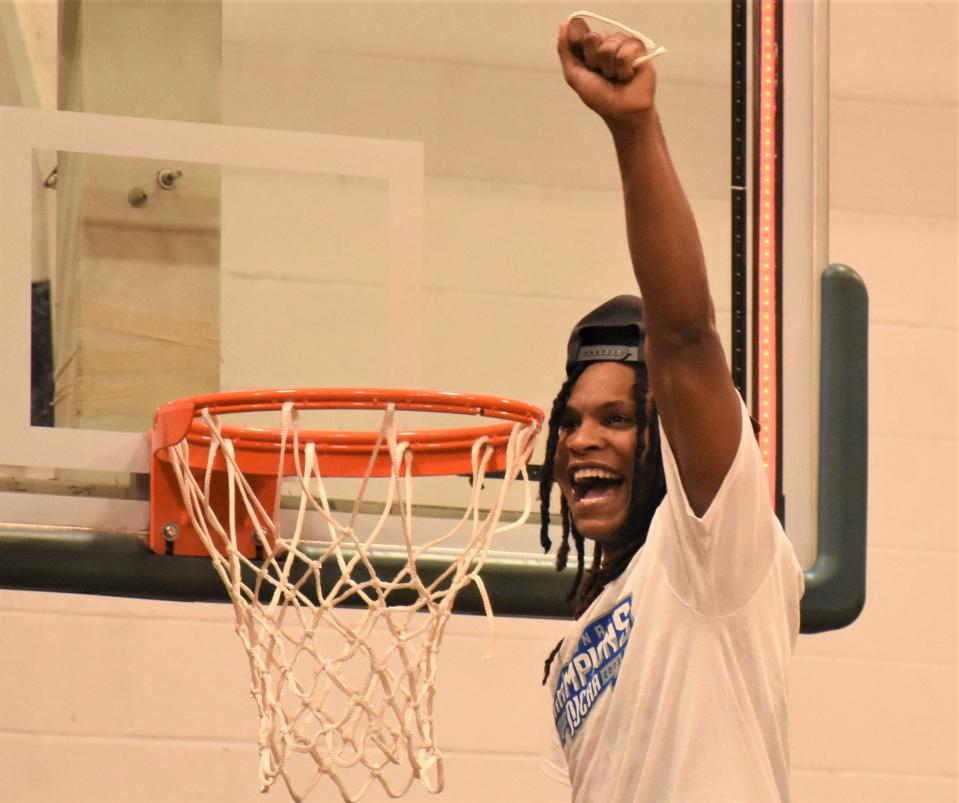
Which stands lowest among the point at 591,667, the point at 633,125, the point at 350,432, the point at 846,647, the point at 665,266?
the point at 846,647

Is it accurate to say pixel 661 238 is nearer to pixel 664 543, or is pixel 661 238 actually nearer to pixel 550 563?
pixel 664 543

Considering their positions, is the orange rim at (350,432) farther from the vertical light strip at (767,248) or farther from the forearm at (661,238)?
the forearm at (661,238)

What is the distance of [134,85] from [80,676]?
1.22 meters

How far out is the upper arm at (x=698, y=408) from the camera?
1.24 meters

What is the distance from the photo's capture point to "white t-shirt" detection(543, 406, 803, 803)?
51.4 inches

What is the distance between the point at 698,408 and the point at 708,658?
257 mm

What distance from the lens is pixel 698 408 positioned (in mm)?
1252

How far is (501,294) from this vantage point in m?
2.22

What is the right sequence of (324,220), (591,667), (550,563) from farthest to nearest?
(324,220) < (550,563) < (591,667)

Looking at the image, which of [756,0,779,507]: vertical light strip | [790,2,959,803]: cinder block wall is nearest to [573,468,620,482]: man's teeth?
[756,0,779,507]: vertical light strip

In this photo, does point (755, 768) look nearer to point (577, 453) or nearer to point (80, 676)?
point (577, 453)

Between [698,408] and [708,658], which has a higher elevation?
[698,408]

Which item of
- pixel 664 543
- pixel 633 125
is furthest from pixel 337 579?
pixel 633 125

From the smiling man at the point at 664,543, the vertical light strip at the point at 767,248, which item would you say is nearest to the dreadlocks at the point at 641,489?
the smiling man at the point at 664,543
